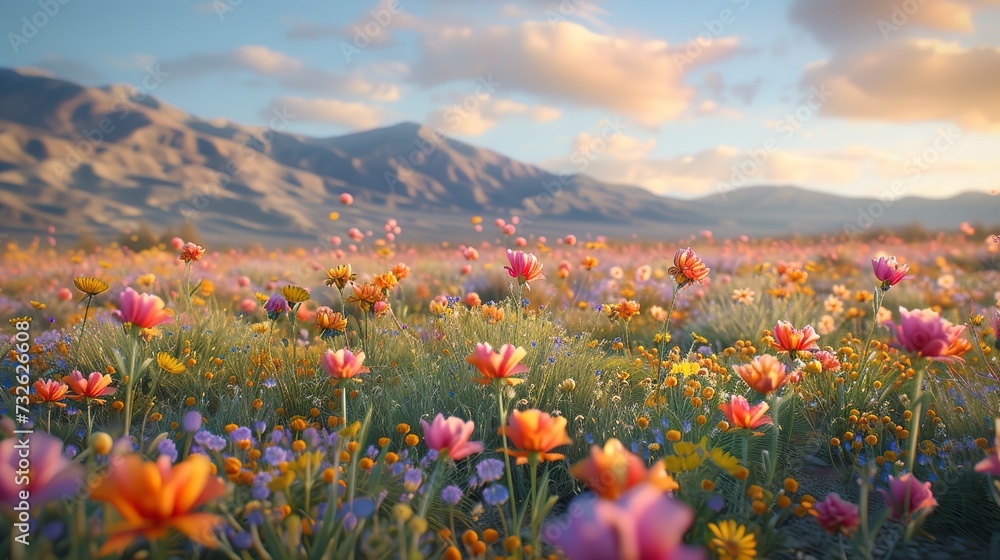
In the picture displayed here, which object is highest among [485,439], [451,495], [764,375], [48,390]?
[764,375]

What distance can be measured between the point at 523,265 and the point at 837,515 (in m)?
1.63

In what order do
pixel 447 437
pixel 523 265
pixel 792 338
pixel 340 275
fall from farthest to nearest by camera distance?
pixel 340 275, pixel 523 265, pixel 792 338, pixel 447 437

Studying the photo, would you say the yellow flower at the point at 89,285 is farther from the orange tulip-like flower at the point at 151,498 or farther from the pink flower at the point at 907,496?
the pink flower at the point at 907,496

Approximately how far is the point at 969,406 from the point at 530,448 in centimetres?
256

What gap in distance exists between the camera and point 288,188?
247 ft

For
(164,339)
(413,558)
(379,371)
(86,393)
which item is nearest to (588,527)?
(413,558)

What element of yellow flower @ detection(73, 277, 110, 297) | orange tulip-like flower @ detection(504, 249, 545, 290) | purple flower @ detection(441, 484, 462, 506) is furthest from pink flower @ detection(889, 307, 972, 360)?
yellow flower @ detection(73, 277, 110, 297)

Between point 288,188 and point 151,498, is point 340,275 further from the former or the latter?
point 288,188

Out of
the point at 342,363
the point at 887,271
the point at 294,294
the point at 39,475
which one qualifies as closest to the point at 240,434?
the point at 342,363

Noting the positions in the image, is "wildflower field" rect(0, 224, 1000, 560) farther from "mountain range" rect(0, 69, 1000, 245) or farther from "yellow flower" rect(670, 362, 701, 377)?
"mountain range" rect(0, 69, 1000, 245)

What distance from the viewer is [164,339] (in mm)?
3520

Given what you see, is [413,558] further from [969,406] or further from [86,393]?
[969,406]

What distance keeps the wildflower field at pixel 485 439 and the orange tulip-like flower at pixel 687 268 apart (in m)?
0.01

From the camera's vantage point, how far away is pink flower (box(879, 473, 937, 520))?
1.66 m
